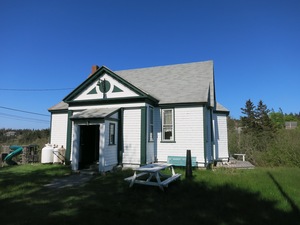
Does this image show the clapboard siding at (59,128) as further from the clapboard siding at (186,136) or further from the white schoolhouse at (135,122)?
the clapboard siding at (186,136)

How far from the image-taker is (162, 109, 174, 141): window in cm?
1351

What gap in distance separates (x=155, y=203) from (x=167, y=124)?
7701 millimetres

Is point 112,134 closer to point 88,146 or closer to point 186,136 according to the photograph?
point 88,146

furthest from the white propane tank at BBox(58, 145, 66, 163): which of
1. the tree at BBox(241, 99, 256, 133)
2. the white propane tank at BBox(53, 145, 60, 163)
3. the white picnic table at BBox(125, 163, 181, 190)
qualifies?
the tree at BBox(241, 99, 256, 133)

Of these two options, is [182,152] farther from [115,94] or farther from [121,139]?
[115,94]

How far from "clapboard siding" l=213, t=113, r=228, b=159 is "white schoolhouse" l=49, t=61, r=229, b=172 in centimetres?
75

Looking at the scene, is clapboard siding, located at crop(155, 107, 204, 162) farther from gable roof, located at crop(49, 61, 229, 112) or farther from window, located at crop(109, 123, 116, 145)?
window, located at crop(109, 123, 116, 145)

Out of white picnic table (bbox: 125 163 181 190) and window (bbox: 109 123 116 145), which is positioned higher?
window (bbox: 109 123 116 145)

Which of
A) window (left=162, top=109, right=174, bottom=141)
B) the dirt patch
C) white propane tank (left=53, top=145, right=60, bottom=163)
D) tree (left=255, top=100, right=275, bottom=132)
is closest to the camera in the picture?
the dirt patch

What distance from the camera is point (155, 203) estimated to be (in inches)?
245

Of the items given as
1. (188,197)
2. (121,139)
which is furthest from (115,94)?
(188,197)

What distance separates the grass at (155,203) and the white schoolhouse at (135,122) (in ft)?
11.1

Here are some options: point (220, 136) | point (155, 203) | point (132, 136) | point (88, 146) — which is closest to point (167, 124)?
point (132, 136)

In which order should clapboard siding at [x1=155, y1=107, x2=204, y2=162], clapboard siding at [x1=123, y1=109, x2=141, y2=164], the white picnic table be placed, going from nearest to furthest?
the white picnic table → clapboard siding at [x1=123, y1=109, x2=141, y2=164] → clapboard siding at [x1=155, y1=107, x2=204, y2=162]
